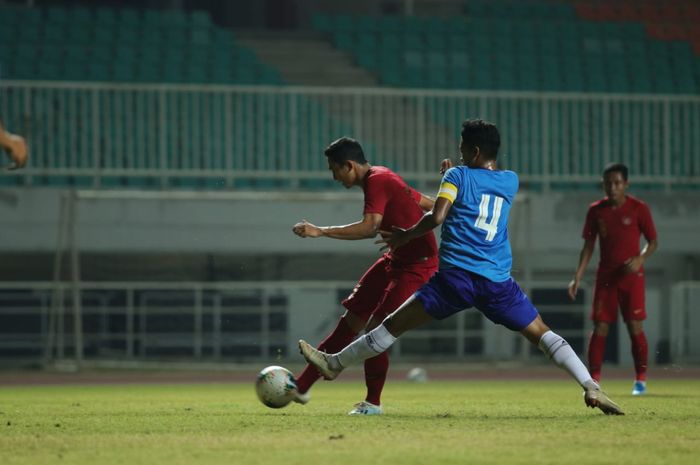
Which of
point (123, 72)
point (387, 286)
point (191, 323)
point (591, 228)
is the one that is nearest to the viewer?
point (387, 286)

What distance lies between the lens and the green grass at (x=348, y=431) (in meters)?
6.20

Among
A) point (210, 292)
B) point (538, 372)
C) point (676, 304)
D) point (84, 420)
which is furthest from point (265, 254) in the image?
point (84, 420)

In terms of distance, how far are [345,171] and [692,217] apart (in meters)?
12.3

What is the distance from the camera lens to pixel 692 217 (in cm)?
1984

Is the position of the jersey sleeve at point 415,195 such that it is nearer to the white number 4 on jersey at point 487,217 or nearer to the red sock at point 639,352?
the white number 4 on jersey at point 487,217

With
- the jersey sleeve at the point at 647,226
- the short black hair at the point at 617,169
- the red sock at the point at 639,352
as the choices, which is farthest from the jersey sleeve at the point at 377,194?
the red sock at the point at 639,352

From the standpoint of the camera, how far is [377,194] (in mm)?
8672

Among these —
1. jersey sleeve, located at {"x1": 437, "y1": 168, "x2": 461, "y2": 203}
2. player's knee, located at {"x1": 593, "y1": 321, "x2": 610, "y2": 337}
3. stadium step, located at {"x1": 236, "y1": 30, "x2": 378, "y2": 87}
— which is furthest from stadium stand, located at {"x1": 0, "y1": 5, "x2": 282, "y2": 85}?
jersey sleeve, located at {"x1": 437, "y1": 168, "x2": 461, "y2": 203}

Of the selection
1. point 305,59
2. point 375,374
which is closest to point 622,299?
point 375,374

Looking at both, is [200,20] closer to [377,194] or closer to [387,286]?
[387,286]

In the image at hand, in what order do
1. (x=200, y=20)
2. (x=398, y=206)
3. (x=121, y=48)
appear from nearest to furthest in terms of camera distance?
(x=398, y=206)
(x=121, y=48)
(x=200, y=20)

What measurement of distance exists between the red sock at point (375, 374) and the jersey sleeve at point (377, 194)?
106 centimetres

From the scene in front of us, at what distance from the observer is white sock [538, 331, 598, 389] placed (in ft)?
27.0

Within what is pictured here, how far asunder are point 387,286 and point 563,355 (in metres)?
1.38
